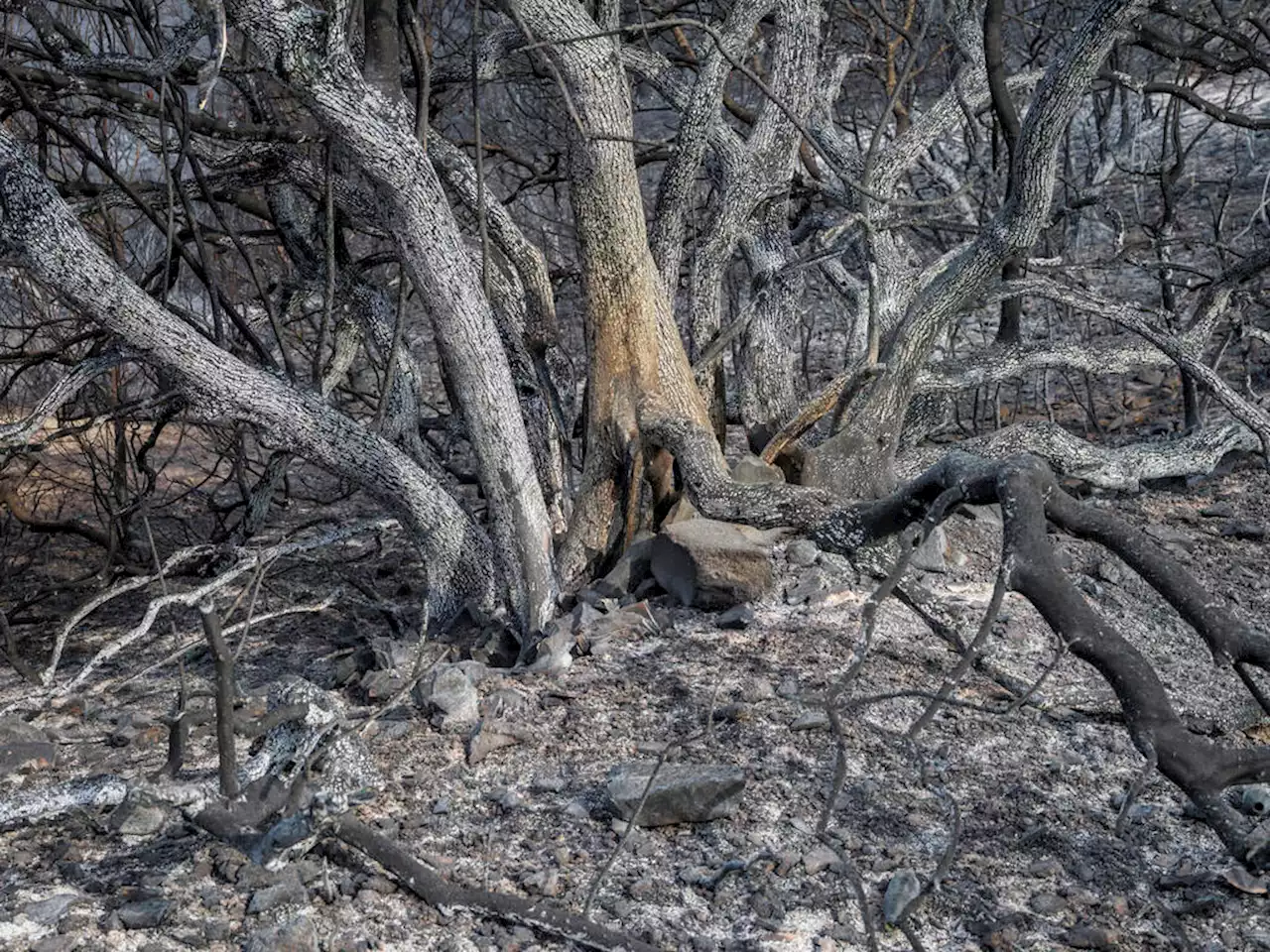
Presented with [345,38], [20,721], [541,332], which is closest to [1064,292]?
[541,332]

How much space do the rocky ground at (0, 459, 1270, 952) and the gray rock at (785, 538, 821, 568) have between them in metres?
0.03

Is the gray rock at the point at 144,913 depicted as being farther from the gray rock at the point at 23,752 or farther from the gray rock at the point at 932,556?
the gray rock at the point at 932,556

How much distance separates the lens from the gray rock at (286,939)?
2.82 m

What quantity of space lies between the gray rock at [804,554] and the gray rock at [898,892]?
1759 mm

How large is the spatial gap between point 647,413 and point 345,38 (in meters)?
1.70

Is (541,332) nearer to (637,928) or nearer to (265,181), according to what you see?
(265,181)

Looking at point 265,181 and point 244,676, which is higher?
point 265,181

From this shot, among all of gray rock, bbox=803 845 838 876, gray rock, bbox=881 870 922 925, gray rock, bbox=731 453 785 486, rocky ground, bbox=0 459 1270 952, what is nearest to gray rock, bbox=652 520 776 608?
rocky ground, bbox=0 459 1270 952

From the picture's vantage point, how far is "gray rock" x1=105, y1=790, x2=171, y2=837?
3061mm

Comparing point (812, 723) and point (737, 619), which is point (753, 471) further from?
point (812, 723)

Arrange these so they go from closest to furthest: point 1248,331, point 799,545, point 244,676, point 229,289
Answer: point 799,545, point 244,676, point 1248,331, point 229,289

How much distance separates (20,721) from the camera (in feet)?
14.4

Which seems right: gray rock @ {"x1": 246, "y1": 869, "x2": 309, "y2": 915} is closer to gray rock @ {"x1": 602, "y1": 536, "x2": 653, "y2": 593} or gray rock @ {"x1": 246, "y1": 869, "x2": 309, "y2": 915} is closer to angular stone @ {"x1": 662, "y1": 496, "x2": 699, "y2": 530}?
gray rock @ {"x1": 602, "y1": 536, "x2": 653, "y2": 593}

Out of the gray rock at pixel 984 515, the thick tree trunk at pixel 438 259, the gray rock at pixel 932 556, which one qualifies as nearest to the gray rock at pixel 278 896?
the thick tree trunk at pixel 438 259
